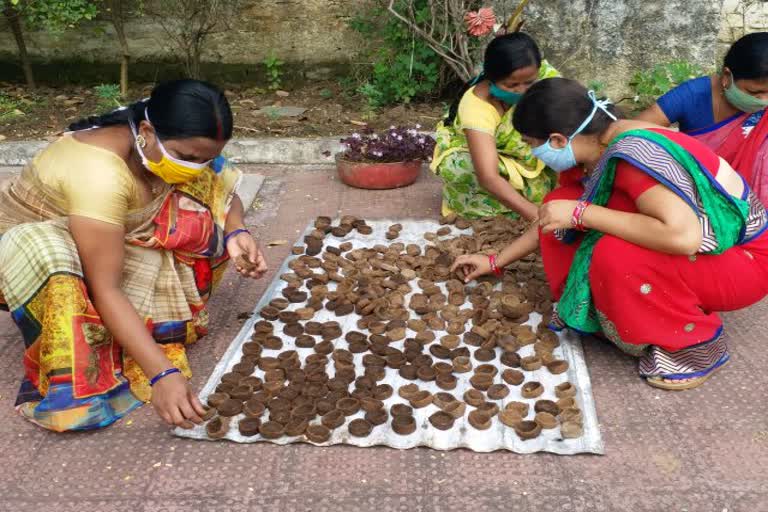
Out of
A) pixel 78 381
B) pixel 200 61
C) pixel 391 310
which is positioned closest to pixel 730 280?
pixel 391 310

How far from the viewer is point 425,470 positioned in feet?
7.05

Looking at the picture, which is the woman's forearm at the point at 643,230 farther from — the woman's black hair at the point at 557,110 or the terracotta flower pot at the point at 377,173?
the terracotta flower pot at the point at 377,173

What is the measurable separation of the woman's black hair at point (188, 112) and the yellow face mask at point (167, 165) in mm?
75

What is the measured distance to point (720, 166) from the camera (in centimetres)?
240

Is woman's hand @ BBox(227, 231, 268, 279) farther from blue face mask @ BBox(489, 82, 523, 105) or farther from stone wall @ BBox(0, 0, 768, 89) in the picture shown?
stone wall @ BBox(0, 0, 768, 89)

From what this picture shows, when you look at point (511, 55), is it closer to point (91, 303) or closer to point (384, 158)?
point (384, 158)

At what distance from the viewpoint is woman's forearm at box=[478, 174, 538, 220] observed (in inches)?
137

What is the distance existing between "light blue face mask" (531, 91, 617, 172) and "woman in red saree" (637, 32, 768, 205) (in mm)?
916

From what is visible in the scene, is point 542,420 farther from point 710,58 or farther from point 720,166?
point 710,58

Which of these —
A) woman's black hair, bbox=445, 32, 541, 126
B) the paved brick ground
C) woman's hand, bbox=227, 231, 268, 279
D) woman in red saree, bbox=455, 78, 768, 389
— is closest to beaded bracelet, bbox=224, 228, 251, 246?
woman's hand, bbox=227, 231, 268, 279

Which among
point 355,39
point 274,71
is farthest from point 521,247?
point 274,71

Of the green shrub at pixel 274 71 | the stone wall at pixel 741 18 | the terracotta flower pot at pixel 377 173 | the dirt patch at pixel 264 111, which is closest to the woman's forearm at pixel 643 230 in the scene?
the terracotta flower pot at pixel 377 173

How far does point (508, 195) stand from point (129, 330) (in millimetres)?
2029

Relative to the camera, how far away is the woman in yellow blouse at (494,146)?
135 inches
